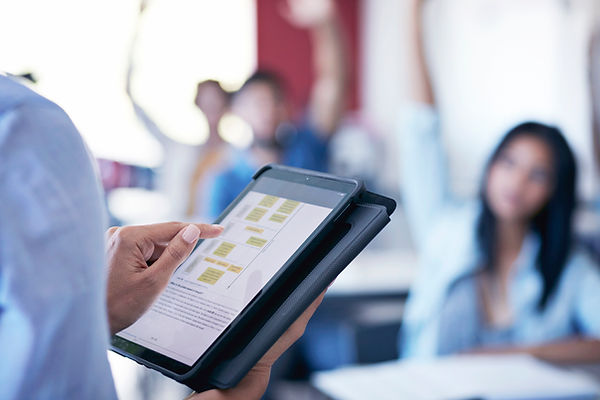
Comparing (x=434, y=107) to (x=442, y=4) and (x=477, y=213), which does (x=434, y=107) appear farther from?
(x=442, y=4)

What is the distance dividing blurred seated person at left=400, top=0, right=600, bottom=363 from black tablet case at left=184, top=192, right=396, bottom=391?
45.3 inches

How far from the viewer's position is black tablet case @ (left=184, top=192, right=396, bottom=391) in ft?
1.85

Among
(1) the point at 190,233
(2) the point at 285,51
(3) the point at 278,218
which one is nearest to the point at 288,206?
(3) the point at 278,218

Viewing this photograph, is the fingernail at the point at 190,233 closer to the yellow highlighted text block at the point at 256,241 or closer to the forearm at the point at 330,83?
the yellow highlighted text block at the point at 256,241

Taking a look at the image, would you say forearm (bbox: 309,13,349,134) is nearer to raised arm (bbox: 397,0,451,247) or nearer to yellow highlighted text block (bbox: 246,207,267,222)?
raised arm (bbox: 397,0,451,247)

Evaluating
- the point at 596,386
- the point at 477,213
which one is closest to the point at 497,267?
the point at 477,213

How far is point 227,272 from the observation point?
0.63 m

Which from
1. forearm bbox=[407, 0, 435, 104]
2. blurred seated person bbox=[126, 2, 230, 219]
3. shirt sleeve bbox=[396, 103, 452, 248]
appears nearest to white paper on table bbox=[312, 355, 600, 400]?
shirt sleeve bbox=[396, 103, 452, 248]

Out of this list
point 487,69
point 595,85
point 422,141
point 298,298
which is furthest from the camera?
point 487,69

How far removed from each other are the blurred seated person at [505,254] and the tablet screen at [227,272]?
1.13 m

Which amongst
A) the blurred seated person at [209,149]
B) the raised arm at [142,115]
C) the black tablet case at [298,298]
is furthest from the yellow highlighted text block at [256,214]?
the raised arm at [142,115]

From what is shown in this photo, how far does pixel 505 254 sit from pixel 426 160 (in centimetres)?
36

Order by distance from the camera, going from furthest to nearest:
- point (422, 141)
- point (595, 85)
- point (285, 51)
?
1. point (285, 51)
2. point (595, 85)
3. point (422, 141)

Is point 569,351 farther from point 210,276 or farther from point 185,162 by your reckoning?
point 185,162
